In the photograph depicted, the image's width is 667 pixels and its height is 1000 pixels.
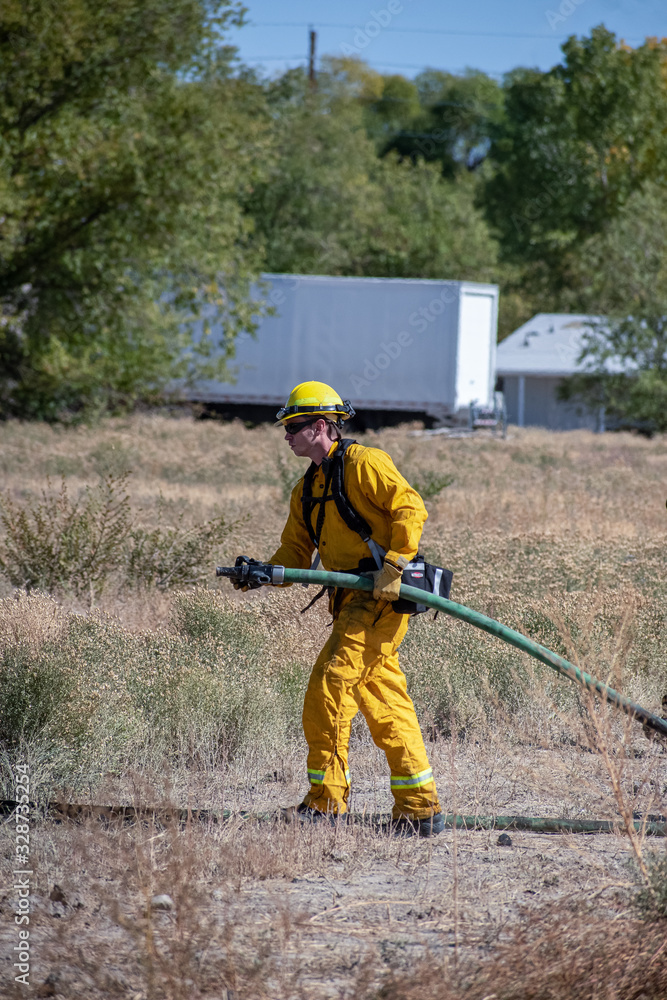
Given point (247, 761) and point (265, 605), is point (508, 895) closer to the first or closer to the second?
A: point (247, 761)

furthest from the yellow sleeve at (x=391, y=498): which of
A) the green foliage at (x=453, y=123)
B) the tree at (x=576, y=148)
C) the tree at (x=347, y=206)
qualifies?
the green foliage at (x=453, y=123)

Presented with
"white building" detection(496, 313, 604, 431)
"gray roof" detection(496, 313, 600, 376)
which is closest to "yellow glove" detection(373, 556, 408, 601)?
"gray roof" detection(496, 313, 600, 376)

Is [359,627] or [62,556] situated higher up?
[359,627]

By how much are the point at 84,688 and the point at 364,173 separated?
46.2 m

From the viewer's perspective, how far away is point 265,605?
23.5 ft

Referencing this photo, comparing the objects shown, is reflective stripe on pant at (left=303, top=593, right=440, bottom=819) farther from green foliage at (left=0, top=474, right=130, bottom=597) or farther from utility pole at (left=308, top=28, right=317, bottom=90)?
utility pole at (left=308, top=28, right=317, bottom=90)

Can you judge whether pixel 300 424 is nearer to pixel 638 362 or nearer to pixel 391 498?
pixel 391 498

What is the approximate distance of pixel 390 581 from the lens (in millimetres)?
4219

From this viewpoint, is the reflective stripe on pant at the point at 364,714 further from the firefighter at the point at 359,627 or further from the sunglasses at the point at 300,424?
the sunglasses at the point at 300,424

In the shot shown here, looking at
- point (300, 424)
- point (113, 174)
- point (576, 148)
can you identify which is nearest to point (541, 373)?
point (576, 148)

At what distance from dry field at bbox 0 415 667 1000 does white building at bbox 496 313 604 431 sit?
1228 inches

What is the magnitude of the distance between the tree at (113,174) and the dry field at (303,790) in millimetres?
12027

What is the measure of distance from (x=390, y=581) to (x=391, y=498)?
37 centimetres

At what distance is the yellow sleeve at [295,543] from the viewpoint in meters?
4.79
